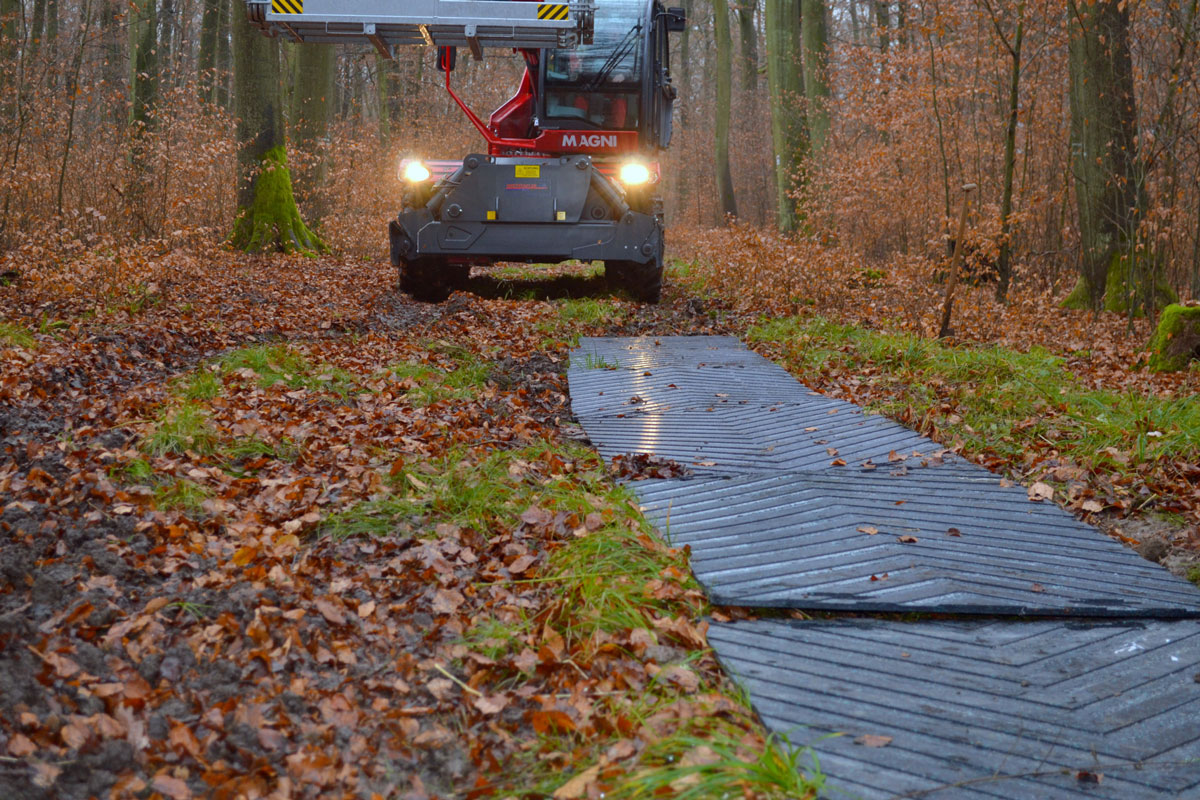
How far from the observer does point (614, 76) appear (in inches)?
452

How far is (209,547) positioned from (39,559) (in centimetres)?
58

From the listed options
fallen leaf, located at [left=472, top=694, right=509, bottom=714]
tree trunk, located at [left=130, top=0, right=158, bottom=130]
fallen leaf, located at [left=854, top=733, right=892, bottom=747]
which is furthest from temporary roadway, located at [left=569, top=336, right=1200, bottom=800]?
tree trunk, located at [left=130, top=0, right=158, bottom=130]

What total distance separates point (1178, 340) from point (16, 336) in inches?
328

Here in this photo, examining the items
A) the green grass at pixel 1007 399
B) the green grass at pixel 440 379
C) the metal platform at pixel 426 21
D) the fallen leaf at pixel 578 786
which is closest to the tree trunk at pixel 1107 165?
the green grass at pixel 1007 399

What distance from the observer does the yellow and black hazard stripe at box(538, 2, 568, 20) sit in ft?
31.8

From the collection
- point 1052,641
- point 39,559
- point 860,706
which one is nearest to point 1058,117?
point 1052,641

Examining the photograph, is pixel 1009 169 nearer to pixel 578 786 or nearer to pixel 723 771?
pixel 723 771

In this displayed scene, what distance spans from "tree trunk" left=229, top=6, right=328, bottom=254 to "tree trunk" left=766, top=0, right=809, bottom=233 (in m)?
7.99

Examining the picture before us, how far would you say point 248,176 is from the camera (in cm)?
1354

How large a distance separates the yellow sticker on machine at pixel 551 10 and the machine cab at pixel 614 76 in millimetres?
1554

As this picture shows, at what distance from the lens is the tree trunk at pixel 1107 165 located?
941cm

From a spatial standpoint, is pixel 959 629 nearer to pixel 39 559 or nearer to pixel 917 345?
pixel 39 559

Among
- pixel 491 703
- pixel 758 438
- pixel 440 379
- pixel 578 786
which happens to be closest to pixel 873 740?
pixel 578 786

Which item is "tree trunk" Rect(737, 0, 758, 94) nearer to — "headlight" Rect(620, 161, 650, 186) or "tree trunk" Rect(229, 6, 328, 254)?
"tree trunk" Rect(229, 6, 328, 254)
